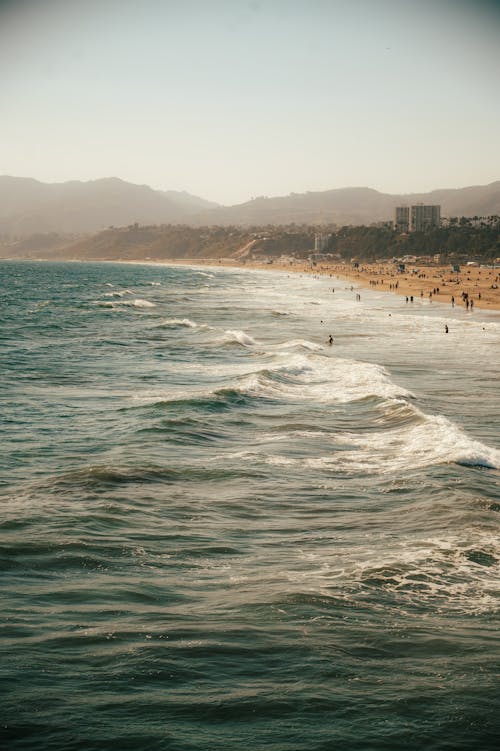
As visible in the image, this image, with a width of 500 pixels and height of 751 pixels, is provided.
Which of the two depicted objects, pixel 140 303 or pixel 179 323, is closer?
pixel 179 323

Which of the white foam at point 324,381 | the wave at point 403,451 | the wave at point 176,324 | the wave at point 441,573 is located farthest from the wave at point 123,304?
the wave at point 441,573

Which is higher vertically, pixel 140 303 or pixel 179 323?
pixel 140 303

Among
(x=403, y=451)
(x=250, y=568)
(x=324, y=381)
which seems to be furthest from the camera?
(x=324, y=381)

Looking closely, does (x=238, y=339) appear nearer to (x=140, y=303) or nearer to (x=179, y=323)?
(x=179, y=323)

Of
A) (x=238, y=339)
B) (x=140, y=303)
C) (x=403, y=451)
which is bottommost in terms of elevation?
(x=403, y=451)

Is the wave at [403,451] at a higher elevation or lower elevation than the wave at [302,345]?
lower

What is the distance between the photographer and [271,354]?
40.9 meters

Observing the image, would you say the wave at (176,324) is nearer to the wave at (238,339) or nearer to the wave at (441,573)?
the wave at (238,339)

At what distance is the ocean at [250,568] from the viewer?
328 inches

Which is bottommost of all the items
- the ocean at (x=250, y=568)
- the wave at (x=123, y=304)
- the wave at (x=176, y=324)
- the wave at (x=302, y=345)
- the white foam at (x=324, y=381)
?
the ocean at (x=250, y=568)

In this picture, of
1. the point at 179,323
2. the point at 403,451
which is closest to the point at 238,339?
the point at 179,323

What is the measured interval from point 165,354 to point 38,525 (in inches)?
1095

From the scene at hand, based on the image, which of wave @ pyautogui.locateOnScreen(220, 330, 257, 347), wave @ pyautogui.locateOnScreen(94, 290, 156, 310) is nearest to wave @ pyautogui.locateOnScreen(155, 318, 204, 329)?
wave @ pyautogui.locateOnScreen(220, 330, 257, 347)

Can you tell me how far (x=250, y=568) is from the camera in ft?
40.1
